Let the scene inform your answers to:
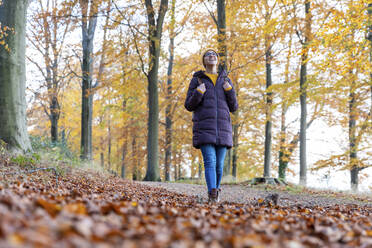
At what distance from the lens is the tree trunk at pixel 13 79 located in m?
6.17

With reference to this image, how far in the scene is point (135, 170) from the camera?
20.4 metres

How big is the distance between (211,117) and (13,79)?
432 cm

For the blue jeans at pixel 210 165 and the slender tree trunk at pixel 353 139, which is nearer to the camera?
the blue jeans at pixel 210 165

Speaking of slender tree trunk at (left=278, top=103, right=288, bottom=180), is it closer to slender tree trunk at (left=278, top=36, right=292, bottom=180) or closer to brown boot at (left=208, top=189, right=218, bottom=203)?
slender tree trunk at (left=278, top=36, right=292, bottom=180)

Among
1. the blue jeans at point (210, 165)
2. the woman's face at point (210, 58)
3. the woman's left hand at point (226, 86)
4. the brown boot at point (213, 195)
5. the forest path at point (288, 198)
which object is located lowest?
the forest path at point (288, 198)

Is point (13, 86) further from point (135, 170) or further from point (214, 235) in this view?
point (135, 170)

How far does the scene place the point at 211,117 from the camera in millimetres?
4582

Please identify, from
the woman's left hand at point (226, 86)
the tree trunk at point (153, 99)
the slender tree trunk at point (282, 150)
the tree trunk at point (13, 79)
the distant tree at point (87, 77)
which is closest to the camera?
the woman's left hand at point (226, 86)

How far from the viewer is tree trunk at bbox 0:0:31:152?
20.2ft

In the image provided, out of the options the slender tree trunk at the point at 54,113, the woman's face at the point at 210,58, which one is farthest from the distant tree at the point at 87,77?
the woman's face at the point at 210,58

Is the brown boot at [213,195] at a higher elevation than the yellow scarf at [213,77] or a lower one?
lower

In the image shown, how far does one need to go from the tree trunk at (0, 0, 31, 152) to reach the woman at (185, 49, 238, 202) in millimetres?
3813

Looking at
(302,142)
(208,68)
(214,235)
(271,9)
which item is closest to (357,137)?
(302,142)

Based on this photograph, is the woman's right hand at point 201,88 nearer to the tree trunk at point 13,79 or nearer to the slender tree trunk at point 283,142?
the tree trunk at point 13,79
